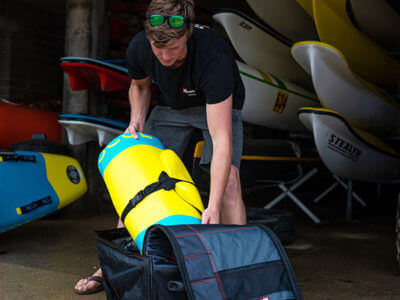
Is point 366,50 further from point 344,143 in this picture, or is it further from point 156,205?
point 156,205

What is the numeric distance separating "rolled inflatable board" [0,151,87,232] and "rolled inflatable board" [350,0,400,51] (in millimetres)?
2733

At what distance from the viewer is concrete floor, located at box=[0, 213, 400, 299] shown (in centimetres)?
201

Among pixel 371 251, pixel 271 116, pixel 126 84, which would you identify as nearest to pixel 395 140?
pixel 271 116

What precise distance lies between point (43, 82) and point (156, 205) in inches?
267

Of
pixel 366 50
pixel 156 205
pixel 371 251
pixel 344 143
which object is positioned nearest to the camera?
pixel 156 205

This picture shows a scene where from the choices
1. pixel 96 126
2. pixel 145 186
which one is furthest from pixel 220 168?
pixel 96 126

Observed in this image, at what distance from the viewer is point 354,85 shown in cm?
362

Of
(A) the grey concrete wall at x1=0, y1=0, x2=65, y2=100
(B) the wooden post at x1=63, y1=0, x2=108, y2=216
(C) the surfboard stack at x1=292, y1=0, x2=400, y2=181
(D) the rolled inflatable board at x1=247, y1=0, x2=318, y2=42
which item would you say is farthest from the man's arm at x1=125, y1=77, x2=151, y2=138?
(A) the grey concrete wall at x1=0, y1=0, x2=65, y2=100

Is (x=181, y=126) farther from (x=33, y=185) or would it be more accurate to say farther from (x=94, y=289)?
(x=33, y=185)

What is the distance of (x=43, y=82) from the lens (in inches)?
306

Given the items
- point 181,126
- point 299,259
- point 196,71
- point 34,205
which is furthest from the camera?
point 34,205

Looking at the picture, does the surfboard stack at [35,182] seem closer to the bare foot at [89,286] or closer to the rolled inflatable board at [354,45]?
the bare foot at [89,286]

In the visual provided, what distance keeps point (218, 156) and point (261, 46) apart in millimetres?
2743

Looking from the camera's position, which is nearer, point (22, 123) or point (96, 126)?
point (96, 126)
